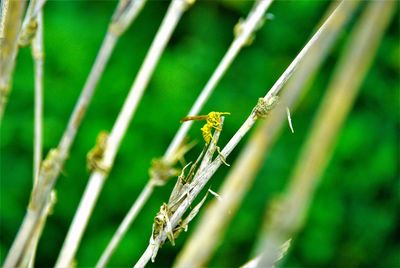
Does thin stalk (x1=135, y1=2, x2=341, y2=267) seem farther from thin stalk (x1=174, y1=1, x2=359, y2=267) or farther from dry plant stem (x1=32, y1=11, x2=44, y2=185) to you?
dry plant stem (x1=32, y1=11, x2=44, y2=185)

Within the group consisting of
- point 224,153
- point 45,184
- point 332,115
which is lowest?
point 332,115

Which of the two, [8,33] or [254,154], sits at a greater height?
[8,33]

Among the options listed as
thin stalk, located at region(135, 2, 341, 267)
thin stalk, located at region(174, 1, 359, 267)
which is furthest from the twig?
thin stalk, located at region(174, 1, 359, 267)

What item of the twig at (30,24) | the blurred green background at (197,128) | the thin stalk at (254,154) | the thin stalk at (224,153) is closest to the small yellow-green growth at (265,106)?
the thin stalk at (224,153)

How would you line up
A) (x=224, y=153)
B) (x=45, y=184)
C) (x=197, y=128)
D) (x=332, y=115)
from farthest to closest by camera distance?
1. (x=197, y=128)
2. (x=45, y=184)
3. (x=224, y=153)
4. (x=332, y=115)

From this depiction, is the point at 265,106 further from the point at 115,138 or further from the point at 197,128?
the point at 197,128

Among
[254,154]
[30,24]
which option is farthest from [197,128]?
[254,154]
